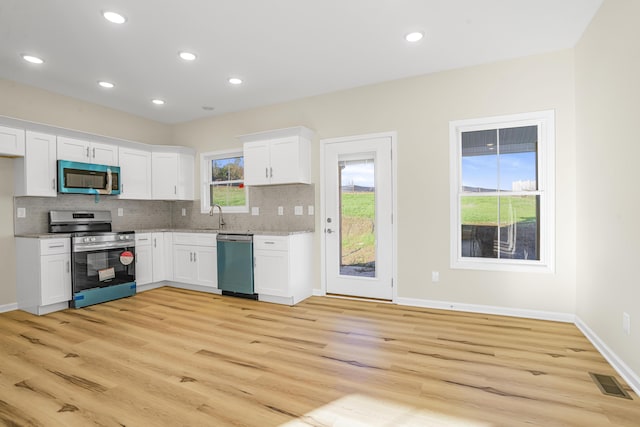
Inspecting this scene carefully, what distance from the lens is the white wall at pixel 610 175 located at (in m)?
2.13

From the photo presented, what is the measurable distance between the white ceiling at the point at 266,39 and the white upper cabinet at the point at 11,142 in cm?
67

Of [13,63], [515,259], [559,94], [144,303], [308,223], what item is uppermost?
[13,63]

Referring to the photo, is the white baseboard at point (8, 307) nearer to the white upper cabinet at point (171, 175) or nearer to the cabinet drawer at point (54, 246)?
the cabinet drawer at point (54, 246)

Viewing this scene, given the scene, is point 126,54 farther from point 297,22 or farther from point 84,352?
point 84,352

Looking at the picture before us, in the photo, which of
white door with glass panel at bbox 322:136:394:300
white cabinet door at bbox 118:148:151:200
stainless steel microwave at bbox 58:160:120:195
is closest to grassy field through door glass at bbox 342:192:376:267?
white door with glass panel at bbox 322:136:394:300

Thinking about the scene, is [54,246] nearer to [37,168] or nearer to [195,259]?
[37,168]

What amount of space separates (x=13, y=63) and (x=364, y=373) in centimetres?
460

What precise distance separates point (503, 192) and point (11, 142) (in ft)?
17.9

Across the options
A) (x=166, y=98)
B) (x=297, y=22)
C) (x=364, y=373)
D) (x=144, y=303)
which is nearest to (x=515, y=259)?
(x=364, y=373)

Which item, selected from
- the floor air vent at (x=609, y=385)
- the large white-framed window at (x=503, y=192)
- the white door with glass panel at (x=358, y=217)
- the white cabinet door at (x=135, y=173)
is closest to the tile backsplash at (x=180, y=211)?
the white cabinet door at (x=135, y=173)

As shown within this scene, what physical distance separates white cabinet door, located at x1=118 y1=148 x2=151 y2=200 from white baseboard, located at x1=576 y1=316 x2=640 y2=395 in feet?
18.7

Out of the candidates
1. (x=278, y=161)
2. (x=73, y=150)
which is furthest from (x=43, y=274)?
(x=278, y=161)

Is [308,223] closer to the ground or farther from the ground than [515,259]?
farther from the ground

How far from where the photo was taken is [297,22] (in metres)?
2.79
